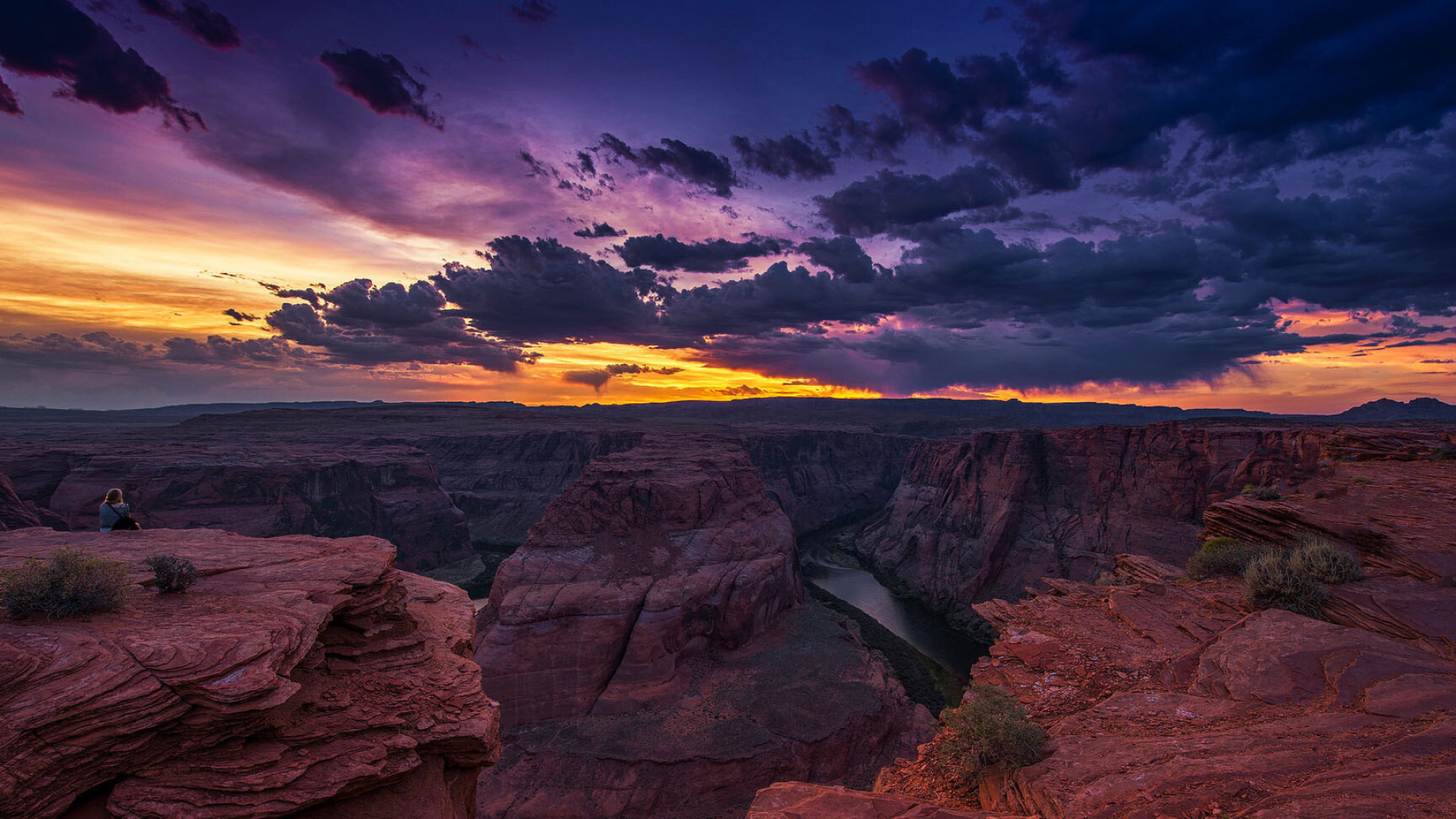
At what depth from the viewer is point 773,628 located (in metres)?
39.4

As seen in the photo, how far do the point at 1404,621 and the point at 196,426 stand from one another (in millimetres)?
167170

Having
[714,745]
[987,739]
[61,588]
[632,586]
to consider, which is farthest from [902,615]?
[61,588]

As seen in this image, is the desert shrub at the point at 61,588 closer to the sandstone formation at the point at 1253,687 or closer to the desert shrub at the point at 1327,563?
the sandstone formation at the point at 1253,687

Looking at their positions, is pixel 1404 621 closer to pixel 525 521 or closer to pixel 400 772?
pixel 400 772

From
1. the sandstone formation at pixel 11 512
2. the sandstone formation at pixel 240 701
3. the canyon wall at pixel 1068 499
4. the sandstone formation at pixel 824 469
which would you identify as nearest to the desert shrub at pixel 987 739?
the sandstone formation at pixel 240 701

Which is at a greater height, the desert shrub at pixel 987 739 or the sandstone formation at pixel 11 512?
the desert shrub at pixel 987 739

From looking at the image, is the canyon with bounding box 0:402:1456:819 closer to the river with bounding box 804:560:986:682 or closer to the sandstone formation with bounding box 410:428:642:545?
the river with bounding box 804:560:986:682

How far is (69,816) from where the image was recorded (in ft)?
20.5

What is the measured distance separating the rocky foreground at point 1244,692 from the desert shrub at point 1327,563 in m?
0.23

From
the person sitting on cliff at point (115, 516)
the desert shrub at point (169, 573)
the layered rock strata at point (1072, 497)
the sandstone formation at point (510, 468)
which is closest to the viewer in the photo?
the desert shrub at point (169, 573)

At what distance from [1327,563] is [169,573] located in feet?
74.1

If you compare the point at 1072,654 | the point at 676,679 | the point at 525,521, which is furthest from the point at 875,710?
the point at 525,521

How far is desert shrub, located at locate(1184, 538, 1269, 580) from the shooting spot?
1428 cm

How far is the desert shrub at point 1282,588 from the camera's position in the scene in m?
10.6
